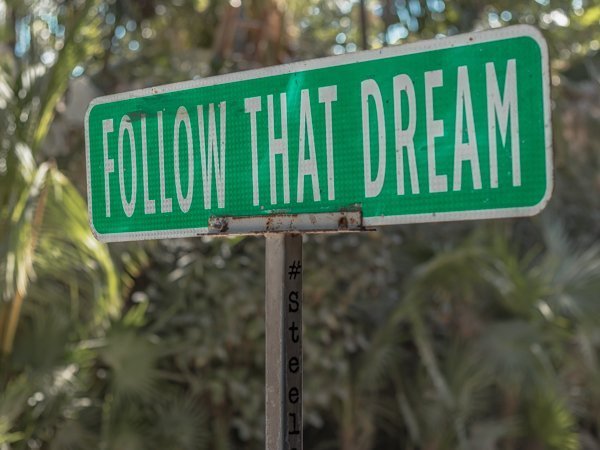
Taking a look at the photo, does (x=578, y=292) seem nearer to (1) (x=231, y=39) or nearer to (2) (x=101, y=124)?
(1) (x=231, y=39)

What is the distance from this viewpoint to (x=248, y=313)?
247 inches

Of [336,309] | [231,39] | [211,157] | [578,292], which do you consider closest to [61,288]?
[336,309]

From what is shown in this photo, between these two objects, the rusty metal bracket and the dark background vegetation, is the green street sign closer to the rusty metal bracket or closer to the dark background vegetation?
the rusty metal bracket

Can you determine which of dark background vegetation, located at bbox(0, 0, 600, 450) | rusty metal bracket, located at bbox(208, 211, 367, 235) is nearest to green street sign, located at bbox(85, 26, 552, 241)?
rusty metal bracket, located at bbox(208, 211, 367, 235)

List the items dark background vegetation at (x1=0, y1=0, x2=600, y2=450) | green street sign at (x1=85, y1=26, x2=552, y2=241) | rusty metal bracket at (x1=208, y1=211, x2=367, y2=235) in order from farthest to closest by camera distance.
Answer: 1. dark background vegetation at (x1=0, y1=0, x2=600, y2=450)
2. rusty metal bracket at (x1=208, y1=211, x2=367, y2=235)
3. green street sign at (x1=85, y1=26, x2=552, y2=241)

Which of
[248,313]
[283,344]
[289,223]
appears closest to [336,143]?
[289,223]

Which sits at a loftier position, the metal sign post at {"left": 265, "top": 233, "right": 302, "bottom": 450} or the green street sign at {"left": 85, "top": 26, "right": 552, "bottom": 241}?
the green street sign at {"left": 85, "top": 26, "right": 552, "bottom": 241}

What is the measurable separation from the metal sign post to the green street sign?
65 mm

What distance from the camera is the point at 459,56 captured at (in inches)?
65.7

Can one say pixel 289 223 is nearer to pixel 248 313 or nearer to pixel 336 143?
pixel 336 143

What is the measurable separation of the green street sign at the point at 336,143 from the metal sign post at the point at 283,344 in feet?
0.21

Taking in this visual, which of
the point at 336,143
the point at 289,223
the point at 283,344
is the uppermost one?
the point at 336,143

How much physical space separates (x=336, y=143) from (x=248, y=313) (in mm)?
4546

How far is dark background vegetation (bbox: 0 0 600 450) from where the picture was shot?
5023 millimetres
